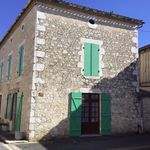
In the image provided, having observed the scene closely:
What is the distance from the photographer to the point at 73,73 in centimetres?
1033

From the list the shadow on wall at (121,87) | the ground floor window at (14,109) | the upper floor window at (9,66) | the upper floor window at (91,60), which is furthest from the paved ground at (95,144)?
the upper floor window at (9,66)

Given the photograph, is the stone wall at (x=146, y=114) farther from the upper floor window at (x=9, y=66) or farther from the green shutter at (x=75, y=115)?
the upper floor window at (x=9, y=66)

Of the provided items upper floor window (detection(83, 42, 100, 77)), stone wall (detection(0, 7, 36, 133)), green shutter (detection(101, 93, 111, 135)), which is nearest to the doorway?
green shutter (detection(101, 93, 111, 135))

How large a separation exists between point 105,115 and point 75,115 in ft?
4.59

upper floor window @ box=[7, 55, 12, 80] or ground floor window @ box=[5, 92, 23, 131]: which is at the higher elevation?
upper floor window @ box=[7, 55, 12, 80]

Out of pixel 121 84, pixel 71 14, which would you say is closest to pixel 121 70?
pixel 121 84

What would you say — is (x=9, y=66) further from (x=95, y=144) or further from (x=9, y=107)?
(x=95, y=144)

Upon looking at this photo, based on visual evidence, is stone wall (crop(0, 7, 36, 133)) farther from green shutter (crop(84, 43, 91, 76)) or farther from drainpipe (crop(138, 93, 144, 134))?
drainpipe (crop(138, 93, 144, 134))

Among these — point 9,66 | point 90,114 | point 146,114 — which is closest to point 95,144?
point 90,114

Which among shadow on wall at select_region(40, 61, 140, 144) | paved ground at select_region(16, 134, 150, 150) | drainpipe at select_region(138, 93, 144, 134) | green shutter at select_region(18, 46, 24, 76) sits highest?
green shutter at select_region(18, 46, 24, 76)

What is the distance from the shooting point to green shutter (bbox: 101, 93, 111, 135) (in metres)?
10.5

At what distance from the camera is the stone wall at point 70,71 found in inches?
378

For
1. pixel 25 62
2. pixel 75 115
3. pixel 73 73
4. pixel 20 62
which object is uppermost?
pixel 20 62

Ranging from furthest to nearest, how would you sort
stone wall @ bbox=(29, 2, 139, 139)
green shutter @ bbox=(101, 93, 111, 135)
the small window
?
the small window
green shutter @ bbox=(101, 93, 111, 135)
stone wall @ bbox=(29, 2, 139, 139)
